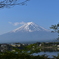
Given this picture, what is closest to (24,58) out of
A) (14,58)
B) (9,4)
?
(14,58)

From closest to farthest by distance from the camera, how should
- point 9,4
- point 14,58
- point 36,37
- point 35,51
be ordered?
point 14,58, point 35,51, point 9,4, point 36,37

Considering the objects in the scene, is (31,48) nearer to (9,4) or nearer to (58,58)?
(58,58)

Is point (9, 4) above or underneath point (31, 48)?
above

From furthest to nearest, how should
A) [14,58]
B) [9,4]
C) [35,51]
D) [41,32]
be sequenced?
[41,32] < [9,4] < [35,51] < [14,58]

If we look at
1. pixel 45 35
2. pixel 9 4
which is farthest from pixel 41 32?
pixel 9 4

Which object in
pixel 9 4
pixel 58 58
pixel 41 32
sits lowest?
pixel 58 58

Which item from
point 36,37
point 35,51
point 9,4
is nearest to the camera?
point 35,51

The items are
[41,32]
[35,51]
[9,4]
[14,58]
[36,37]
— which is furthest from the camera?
[41,32]

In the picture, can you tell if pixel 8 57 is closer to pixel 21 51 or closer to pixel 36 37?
pixel 21 51

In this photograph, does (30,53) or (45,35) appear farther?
(45,35)
